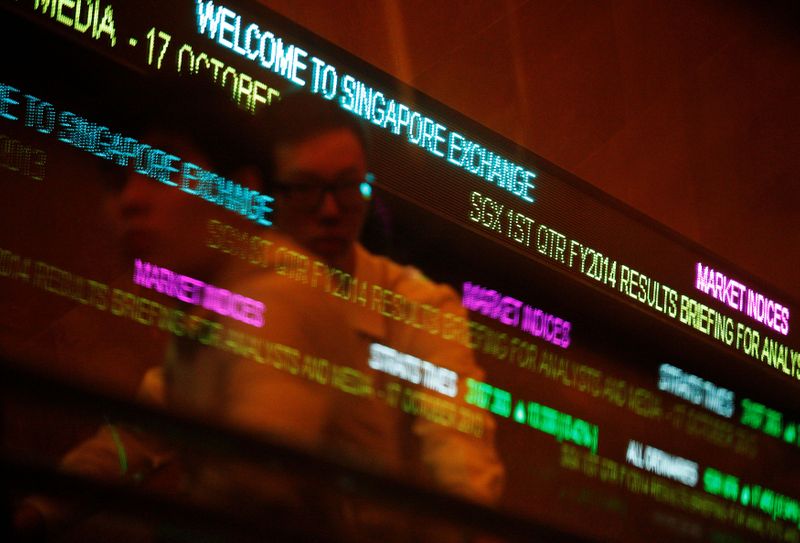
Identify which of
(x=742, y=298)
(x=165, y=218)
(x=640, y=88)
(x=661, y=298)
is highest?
(x=640, y=88)

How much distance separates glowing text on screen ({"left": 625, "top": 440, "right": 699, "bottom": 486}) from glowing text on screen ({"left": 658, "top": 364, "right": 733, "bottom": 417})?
20 cm

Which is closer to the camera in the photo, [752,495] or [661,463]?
[661,463]

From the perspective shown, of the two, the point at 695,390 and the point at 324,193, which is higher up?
the point at 324,193

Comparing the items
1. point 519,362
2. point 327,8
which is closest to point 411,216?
point 519,362

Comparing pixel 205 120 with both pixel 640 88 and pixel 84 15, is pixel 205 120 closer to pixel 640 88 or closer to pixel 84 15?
pixel 84 15

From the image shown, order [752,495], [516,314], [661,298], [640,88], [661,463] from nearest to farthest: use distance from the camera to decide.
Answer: [516,314]
[661,463]
[661,298]
[752,495]
[640,88]

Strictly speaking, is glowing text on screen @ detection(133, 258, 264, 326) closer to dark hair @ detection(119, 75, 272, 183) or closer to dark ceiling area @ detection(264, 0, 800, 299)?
dark hair @ detection(119, 75, 272, 183)

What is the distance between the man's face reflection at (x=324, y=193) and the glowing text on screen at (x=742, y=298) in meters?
1.46

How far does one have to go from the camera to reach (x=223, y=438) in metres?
2.90

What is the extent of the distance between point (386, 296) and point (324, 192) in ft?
0.98

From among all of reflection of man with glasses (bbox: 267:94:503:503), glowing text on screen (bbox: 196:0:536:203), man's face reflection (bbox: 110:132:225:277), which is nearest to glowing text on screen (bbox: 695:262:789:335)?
glowing text on screen (bbox: 196:0:536:203)

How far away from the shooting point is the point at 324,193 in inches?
128

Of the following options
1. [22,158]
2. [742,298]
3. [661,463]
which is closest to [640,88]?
[742,298]

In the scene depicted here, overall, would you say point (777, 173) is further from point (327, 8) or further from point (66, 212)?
point (66, 212)
